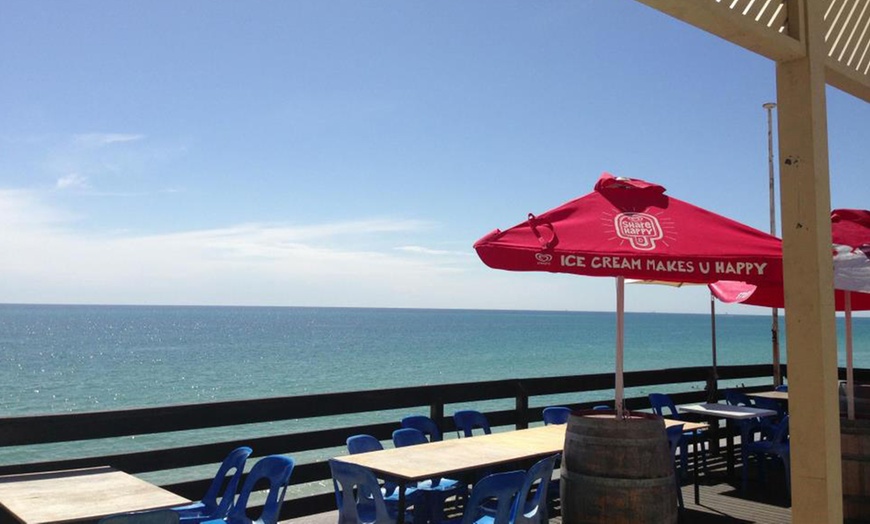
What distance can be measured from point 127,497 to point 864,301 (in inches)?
222

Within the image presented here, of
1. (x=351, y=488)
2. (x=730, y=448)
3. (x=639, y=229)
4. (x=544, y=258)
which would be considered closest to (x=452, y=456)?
(x=351, y=488)

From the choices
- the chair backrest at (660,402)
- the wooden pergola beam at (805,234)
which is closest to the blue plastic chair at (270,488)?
the wooden pergola beam at (805,234)

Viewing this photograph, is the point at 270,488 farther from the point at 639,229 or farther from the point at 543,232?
the point at 639,229

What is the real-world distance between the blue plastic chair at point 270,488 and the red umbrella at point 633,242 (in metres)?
1.83

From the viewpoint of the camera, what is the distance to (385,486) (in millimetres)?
5031

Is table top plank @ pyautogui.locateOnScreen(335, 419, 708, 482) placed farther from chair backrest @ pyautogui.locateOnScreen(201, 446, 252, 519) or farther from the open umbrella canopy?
the open umbrella canopy

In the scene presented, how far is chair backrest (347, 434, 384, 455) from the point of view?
4.87m

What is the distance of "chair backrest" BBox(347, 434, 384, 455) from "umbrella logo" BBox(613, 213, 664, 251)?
2.30m

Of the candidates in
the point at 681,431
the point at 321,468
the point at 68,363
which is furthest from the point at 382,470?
the point at 68,363

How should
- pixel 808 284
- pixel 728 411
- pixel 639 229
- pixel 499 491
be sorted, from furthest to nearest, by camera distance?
pixel 728 411
pixel 499 491
pixel 639 229
pixel 808 284

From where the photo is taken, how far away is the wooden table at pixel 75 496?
130 inches

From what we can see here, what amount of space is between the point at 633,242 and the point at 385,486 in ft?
8.30

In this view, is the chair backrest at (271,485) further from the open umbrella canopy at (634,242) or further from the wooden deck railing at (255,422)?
the open umbrella canopy at (634,242)

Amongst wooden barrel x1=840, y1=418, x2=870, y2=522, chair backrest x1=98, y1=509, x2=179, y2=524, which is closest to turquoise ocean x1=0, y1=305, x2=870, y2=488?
wooden barrel x1=840, y1=418, x2=870, y2=522
